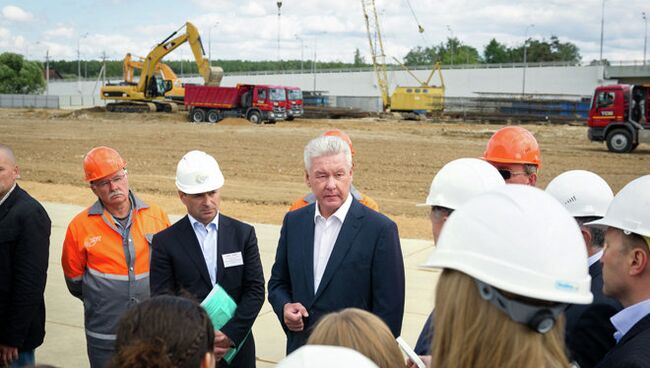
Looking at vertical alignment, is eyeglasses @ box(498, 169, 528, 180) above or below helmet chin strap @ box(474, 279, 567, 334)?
above

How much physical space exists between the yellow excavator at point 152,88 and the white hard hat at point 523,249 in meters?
48.9

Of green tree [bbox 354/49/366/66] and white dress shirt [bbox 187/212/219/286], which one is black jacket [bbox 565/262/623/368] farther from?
green tree [bbox 354/49/366/66]

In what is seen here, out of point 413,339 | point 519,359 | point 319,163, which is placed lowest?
point 413,339

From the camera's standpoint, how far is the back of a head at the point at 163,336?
2055 millimetres

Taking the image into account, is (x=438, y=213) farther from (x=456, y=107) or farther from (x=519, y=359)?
(x=456, y=107)

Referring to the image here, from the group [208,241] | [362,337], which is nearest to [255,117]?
[208,241]

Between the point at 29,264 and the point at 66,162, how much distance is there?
68.1ft

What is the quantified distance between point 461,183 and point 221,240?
65.8 inches

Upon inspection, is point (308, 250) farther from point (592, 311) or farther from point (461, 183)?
point (592, 311)

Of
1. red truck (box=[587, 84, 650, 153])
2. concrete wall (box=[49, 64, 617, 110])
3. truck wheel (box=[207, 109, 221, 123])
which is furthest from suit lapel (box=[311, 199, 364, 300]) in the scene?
concrete wall (box=[49, 64, 617, 110])

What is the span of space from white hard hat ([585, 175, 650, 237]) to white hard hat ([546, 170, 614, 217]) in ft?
2.29

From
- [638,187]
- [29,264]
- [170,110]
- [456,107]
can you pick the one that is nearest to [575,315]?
[638,187]

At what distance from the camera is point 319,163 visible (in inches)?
157

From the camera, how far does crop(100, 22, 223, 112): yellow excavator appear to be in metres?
49.5
